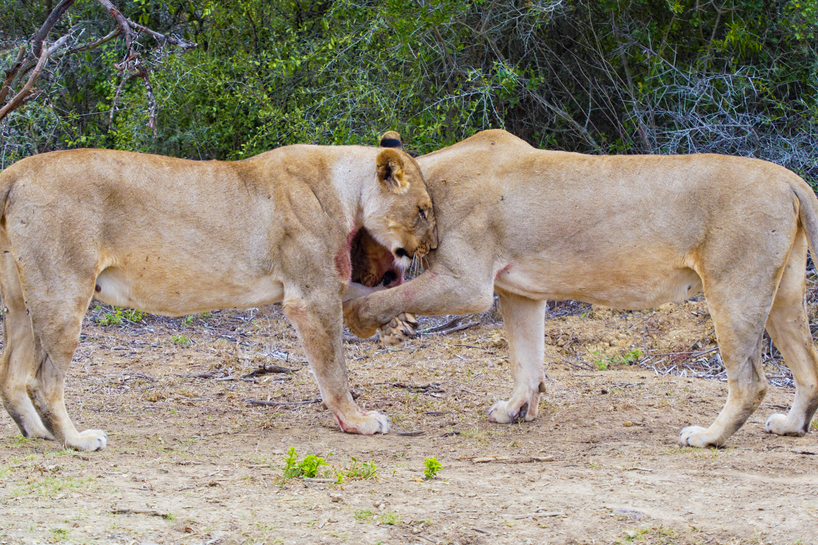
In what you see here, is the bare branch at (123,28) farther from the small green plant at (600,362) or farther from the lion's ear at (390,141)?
the small green plant at (600,362)

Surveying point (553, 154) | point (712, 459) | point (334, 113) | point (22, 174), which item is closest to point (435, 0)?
point (334, 113)

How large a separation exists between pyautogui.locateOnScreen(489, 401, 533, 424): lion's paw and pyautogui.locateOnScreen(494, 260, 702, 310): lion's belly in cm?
77

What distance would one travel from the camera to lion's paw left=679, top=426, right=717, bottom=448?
4.73 meters

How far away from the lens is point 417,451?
15.4 feet

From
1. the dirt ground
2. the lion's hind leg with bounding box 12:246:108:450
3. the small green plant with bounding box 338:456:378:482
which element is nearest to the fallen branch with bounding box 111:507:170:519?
the dirt ground

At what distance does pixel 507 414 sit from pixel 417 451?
92 cm

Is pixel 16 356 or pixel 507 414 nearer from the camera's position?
pixel 16 356

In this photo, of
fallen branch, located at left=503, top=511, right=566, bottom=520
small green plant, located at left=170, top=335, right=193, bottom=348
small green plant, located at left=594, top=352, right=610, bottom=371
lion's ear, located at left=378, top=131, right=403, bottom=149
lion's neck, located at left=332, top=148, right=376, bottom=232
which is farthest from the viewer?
small green plant, located at left=170, top=335, right=193, bottom=348

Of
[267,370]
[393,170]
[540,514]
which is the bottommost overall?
[267,370]

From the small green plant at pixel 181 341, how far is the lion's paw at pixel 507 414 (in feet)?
11.3

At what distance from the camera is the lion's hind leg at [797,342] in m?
4.90

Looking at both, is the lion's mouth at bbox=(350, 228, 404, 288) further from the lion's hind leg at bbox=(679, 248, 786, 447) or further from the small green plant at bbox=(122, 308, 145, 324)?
the small green plant at bbox=(122, 308, 145, 324)

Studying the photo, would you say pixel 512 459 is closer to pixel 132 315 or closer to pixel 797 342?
pixel 797 342

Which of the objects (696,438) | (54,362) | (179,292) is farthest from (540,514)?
(54,362)
